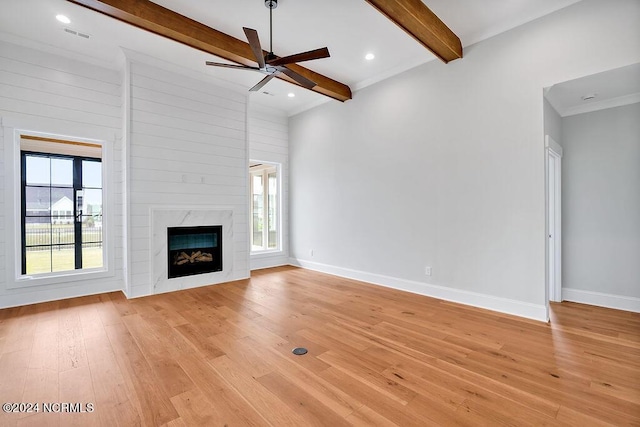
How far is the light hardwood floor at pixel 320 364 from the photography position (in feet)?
6.06

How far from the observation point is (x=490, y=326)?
3.17 m

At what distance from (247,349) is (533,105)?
407 cm

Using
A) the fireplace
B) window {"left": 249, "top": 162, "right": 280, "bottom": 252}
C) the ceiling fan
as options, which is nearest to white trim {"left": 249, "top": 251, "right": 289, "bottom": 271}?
window {"left": 249, "top": 162, "right": 280, "bottom": 252}

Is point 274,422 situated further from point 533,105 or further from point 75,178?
point 75,178

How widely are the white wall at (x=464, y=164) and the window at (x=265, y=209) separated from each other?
5.18 feet

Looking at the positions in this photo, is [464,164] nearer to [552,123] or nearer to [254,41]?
[552,123]

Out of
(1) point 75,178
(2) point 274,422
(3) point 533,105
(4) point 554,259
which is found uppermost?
(3) point 533,105

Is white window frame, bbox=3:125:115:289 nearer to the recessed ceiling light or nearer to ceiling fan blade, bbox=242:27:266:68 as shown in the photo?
the recessed ceiling light

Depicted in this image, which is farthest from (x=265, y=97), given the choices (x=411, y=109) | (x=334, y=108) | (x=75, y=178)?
(x=75, y=178)

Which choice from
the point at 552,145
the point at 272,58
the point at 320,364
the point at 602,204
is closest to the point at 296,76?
the point at 272,58

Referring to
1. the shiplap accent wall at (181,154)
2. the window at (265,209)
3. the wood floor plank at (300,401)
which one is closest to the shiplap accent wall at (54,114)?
the shiplap accent wall at (181,154)

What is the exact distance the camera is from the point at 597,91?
345 cm

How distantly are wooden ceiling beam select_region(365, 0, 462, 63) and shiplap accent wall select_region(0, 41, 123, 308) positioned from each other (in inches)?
166

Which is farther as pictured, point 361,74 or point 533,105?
point 361,74
